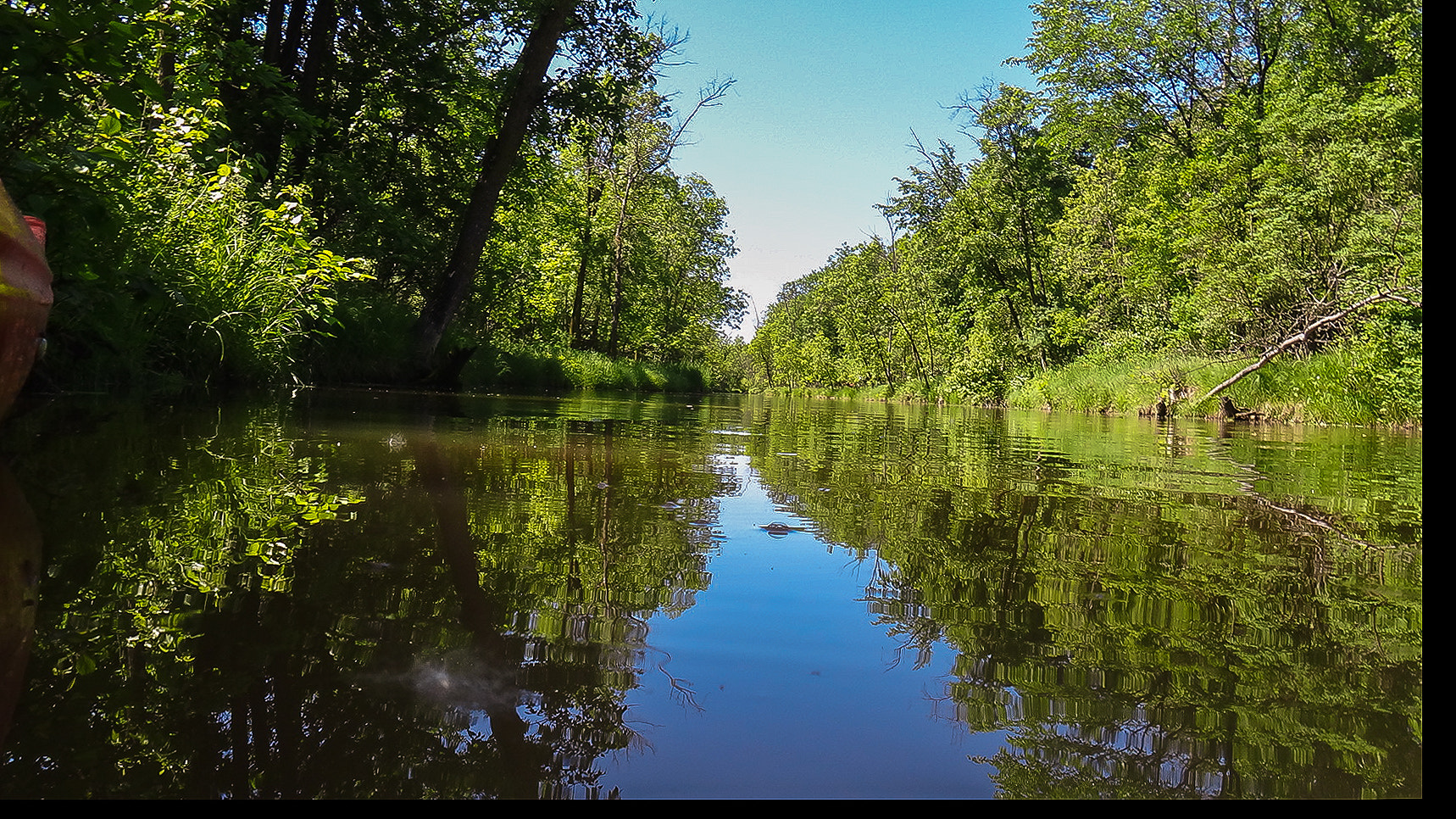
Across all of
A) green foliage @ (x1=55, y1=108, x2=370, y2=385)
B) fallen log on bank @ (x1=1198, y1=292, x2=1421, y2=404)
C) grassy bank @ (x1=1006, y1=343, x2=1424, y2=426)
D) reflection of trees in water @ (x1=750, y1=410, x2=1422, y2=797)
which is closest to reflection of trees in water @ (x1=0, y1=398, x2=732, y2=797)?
reflection of trees in water @ (x1=750, y1=410, x2=1422, y2=797)

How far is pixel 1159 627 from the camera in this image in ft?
4.56

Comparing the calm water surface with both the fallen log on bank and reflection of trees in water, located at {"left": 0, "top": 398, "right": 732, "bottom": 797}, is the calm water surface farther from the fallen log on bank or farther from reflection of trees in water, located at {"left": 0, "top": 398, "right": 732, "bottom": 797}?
the fallen log on bank

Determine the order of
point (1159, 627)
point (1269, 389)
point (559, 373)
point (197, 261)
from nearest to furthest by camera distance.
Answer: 1. point (1159, 627)
2. point (197, 261)
3. point (1269, 389)
4. point (559, 373)

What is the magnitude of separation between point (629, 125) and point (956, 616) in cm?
2563

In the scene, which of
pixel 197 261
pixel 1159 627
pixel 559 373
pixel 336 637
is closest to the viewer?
pixel 336 637

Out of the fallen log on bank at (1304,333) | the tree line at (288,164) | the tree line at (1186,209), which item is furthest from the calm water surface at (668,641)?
the fallen log on bank at (1304,333)

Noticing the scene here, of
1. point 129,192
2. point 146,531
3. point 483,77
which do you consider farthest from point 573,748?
point 483,77

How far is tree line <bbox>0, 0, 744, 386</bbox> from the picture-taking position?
3379 millimetres

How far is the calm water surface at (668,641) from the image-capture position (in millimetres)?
836

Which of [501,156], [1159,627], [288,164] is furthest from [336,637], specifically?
[288,164]

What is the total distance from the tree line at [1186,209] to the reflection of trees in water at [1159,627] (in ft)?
28.3

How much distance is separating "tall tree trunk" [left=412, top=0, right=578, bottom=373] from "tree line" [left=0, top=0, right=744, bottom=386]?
24 mm

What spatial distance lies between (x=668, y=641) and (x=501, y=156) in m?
9.67

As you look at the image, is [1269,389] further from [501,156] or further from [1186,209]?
[501,156]
